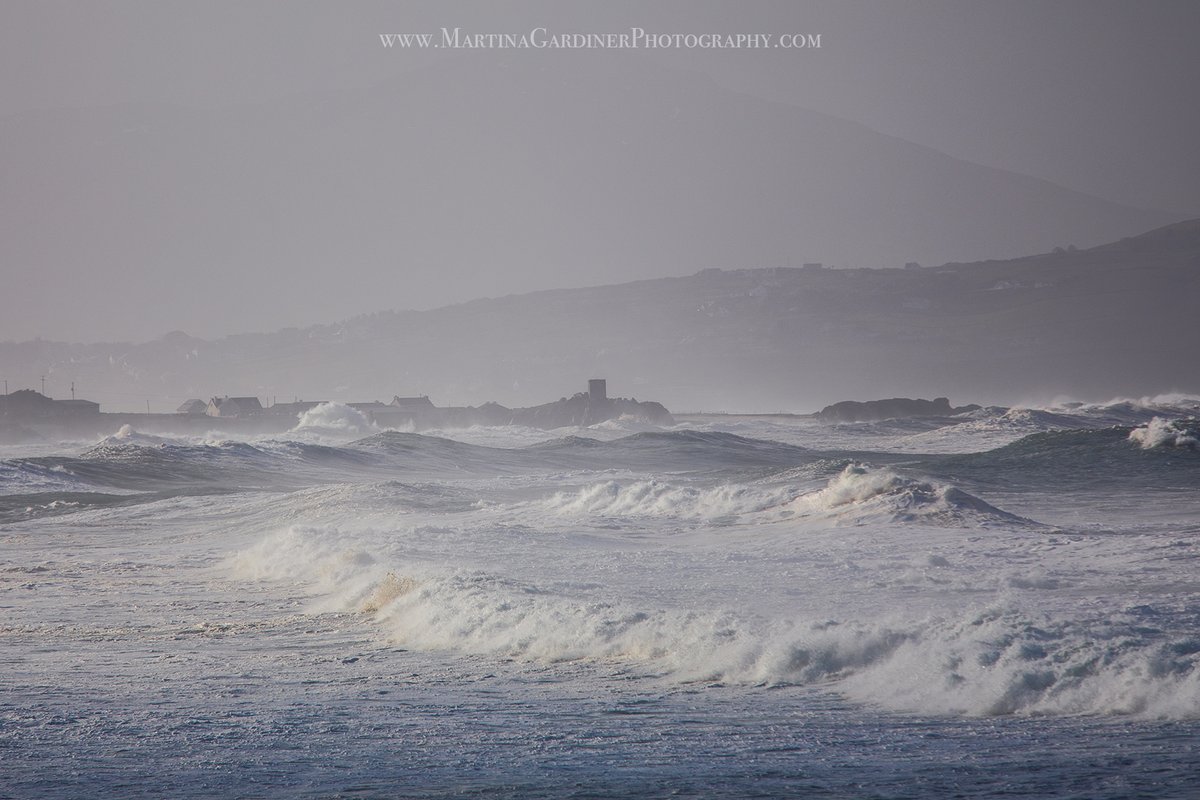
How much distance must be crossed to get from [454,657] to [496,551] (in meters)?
6.67

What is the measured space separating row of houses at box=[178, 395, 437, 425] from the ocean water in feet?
238

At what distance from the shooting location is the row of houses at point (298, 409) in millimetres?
93562

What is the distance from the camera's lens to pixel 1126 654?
714 cm

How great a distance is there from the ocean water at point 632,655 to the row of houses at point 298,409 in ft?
238

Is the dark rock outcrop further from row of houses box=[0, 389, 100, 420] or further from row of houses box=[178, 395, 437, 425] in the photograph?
row of houses box=[0, 389, 100, 420]

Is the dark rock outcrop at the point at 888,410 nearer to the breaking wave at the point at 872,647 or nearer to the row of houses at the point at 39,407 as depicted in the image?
the row of houses at the point at 39,407

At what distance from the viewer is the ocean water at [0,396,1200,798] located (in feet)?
18.6

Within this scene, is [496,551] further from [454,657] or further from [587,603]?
[454,657]

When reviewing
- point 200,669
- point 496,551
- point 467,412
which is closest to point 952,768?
point 200,669

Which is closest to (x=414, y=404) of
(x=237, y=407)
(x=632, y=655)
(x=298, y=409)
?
(x=298, y=409)

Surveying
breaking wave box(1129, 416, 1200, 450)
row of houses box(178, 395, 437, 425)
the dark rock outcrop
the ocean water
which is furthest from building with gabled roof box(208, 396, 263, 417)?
breaking wave box(1129, 416, 1200, 450)

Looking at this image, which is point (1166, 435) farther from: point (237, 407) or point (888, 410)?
point (237, 407)

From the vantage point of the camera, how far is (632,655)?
8641 millimetres

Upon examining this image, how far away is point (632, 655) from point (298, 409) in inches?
3665
